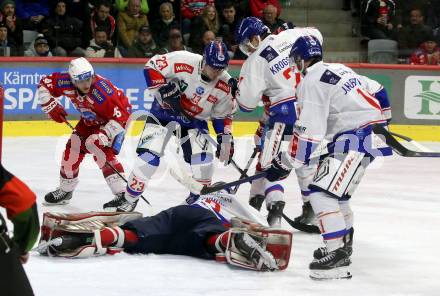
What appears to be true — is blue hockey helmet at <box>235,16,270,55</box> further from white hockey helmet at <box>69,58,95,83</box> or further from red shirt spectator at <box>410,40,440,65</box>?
red shirt spectator at <box>410,40,440,65</box>

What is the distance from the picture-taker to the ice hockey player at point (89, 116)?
7.00 m

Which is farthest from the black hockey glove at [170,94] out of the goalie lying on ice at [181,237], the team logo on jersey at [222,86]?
the goalie lying on ice at [181,237]

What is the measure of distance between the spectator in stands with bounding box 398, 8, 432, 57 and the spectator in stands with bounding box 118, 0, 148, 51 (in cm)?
285

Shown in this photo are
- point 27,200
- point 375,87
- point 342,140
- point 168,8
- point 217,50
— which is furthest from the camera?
point 168,8

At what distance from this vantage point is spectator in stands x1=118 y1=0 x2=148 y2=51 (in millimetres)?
11312

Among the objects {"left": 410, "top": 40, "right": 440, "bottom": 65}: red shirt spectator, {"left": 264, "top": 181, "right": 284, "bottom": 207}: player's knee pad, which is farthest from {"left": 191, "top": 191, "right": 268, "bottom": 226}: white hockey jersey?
{"left": 410, "top": 40, "right": 440, "bottom": 65}: red shirt spectator

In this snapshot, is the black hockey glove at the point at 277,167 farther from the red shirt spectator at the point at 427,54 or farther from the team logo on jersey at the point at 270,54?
the red shirt spectator at the point at 427,54

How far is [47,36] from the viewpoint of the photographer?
11031mm

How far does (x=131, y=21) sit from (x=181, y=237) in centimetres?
620

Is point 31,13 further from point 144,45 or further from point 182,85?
point 182,85

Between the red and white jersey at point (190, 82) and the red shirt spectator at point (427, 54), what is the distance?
15.9 feet

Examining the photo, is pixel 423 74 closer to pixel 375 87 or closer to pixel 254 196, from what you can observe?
pixel 254 196

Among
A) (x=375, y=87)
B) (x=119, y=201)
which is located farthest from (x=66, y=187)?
(x=375, y=87)

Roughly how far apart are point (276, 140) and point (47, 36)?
4.96m
